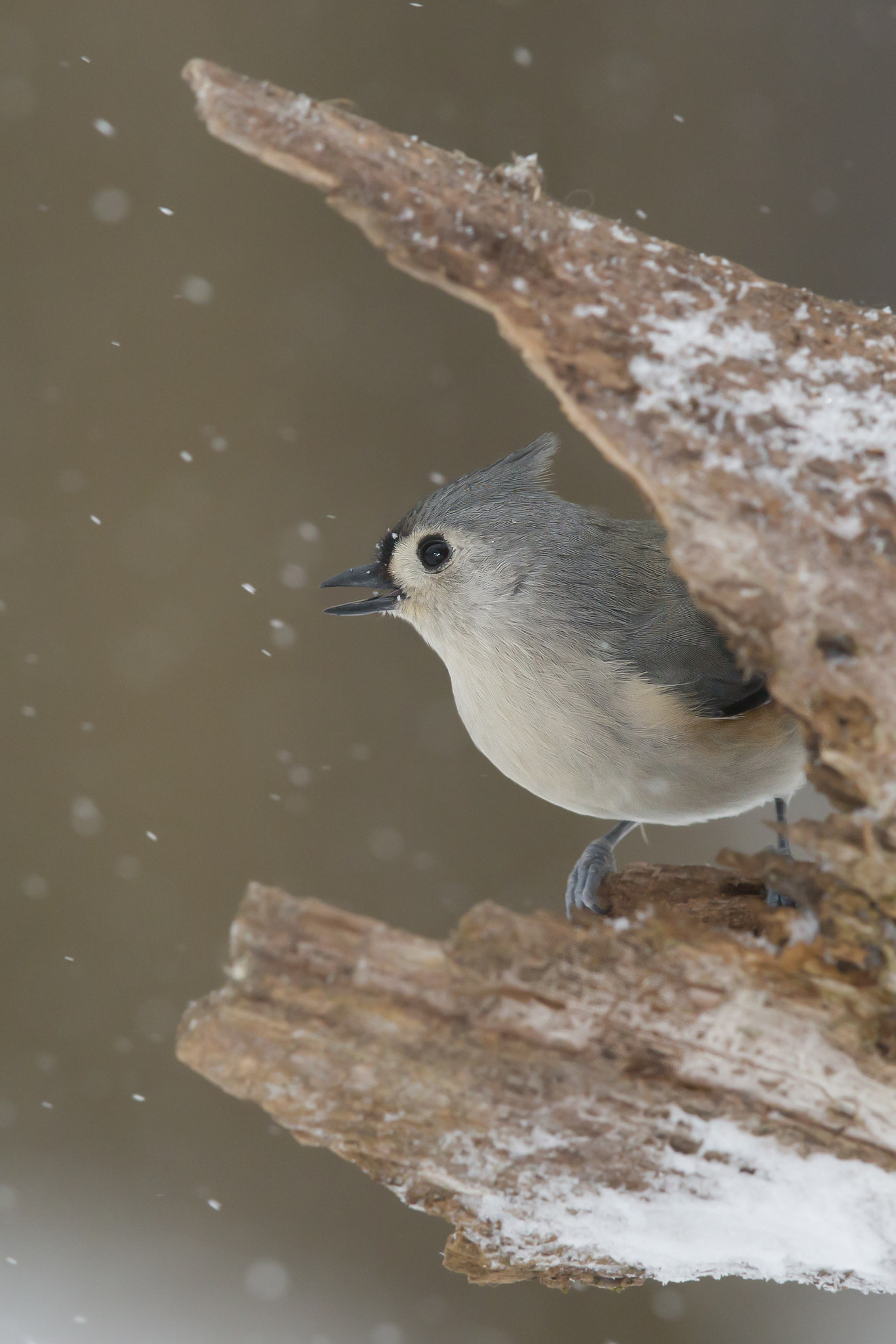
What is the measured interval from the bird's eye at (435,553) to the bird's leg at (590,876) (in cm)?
46

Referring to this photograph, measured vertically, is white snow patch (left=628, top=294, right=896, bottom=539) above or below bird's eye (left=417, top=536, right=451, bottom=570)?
below

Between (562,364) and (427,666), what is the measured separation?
5.62ft

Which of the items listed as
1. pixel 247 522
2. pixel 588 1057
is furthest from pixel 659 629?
pixel 247 522

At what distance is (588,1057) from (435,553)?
2.38 ft

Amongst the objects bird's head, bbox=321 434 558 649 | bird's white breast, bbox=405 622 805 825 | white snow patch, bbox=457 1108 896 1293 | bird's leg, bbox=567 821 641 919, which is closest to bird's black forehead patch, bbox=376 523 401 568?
bird's head, bbox=321 434 558 649

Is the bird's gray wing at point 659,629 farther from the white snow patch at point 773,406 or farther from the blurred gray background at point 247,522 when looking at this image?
the blurred gray background at point 247,522

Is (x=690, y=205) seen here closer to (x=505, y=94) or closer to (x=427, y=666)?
(x=505, y=94)

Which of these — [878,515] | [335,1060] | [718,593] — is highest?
[878,515]

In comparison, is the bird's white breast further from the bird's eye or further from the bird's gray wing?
the bird's eye

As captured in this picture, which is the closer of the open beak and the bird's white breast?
the bird's white breast

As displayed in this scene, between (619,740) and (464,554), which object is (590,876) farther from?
(464,554)

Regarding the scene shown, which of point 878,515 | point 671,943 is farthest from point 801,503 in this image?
point 671,943

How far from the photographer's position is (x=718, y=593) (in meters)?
0.88

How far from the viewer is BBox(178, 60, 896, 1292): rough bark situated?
2.91 ft
